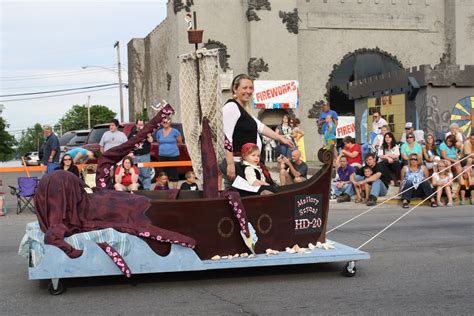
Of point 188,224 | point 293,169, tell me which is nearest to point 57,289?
point 188,224

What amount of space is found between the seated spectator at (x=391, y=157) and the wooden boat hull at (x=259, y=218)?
8.70 metres

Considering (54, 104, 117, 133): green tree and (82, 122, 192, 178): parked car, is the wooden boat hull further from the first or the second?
(54, 104, 117, 133): green tree

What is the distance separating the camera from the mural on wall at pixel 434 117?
20.1 meters

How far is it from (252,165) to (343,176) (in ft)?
28.3

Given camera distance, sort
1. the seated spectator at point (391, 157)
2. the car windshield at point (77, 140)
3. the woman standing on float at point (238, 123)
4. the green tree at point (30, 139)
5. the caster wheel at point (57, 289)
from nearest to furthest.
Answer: the caster wheel at point (57, 289) < the woman standing on float at point (238, 123) < the seated spectator at point (391, 157) < the car windshield at point (77, 140) < the green tree at point (30, 139)

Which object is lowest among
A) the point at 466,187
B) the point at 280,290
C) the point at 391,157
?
the point at 280,290

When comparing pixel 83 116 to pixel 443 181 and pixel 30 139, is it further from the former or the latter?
pixel 443 181

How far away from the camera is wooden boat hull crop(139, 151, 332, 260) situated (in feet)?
22.6

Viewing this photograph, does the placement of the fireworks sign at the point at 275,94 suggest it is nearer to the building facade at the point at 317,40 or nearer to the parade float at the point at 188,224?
the building facade at the point at 317,40

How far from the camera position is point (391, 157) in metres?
16.0

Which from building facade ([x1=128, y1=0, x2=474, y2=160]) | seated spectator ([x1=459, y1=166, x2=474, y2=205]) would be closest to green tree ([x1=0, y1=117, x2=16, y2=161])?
building facade ([x1=128, y1=0, x2=474, y2=160])

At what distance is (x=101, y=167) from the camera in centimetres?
746

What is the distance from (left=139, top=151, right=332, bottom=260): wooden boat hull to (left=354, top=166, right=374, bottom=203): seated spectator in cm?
789

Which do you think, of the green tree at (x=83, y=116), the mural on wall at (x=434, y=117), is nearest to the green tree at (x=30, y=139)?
the green tree at (x=83, y=116)
